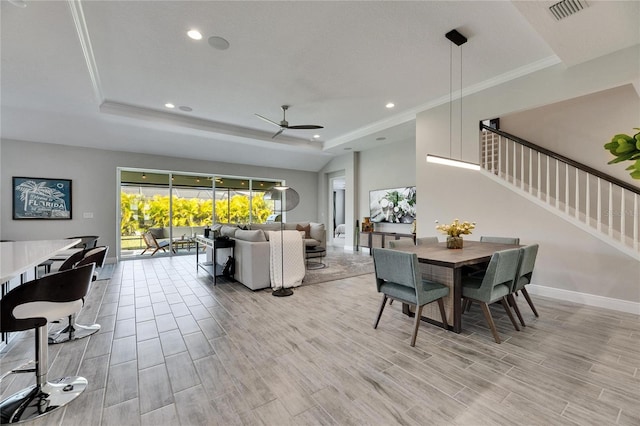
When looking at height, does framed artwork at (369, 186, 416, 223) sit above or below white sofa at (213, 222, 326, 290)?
above

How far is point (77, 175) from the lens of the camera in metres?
6.25

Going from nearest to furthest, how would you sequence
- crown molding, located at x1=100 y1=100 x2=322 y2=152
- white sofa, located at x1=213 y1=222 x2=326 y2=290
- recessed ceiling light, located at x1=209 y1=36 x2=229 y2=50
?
recessed ceiling light, located at x1=209 y1=36 x2=229 y2=50 → white sofa, located at x1=213 y1=222 x2=326 y2=290 → crown molding, located at x1=100 y1=100 x2=322 y2=152

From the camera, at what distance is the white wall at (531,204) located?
3.24 metres

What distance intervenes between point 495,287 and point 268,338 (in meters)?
2.33

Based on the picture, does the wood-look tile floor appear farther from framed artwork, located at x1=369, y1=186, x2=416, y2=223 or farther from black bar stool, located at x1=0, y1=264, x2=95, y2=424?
framed artwork, located at x1=369, y1=186, x2=416, y2=223

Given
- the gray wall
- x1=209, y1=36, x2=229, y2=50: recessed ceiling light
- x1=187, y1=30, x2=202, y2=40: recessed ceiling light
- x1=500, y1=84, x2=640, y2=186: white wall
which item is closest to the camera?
x1=187, y1=30, x2=202, y2=40: recessed ceiling light

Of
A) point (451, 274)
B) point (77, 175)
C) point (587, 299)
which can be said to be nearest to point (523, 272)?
point (451, 274)

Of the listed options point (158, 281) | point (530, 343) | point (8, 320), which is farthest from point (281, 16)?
point (158, 281)

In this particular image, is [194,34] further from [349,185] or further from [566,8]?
[349,185]

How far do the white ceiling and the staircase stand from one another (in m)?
1.12

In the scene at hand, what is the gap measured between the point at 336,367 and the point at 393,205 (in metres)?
5.70

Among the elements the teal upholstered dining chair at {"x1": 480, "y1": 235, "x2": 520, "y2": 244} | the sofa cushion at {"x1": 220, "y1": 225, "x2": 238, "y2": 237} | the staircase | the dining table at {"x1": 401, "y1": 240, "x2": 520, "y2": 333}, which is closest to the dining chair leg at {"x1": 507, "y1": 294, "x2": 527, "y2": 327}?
the dining table at {"x1": 401, "y1": 240, "x2": 520, "y2": 333}

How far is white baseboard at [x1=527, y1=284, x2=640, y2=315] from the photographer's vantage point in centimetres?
321

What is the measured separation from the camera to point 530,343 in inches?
98.1
